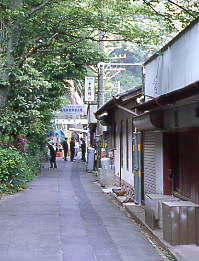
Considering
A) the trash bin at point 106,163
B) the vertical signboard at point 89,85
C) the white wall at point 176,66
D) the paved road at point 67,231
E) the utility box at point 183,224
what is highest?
the vertical signboard at point 89,85

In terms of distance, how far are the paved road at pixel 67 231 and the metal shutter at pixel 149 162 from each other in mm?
1084

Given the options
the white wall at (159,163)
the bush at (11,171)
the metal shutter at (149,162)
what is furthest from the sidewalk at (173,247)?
the bush at (11,171)

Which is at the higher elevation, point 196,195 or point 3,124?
point 3,124

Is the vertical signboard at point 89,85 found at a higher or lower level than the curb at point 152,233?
higher

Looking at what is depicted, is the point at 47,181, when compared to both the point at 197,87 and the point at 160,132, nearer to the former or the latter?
the point at 160,132

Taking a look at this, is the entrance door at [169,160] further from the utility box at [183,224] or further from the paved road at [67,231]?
the utility box at [183,224]

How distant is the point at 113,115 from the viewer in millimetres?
20531

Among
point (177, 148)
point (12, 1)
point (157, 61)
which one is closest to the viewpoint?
point (177, 148)

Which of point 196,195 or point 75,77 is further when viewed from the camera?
point 75,77

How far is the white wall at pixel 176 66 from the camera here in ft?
27.7

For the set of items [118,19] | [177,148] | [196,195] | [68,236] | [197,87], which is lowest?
[68,236]

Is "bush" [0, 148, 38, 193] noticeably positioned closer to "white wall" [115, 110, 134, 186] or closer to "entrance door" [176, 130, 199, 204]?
"white wall" [115, 110, 134, 186]

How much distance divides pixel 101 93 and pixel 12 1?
11558 millimetres

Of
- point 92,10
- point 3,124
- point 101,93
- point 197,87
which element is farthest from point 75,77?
point 197,87
